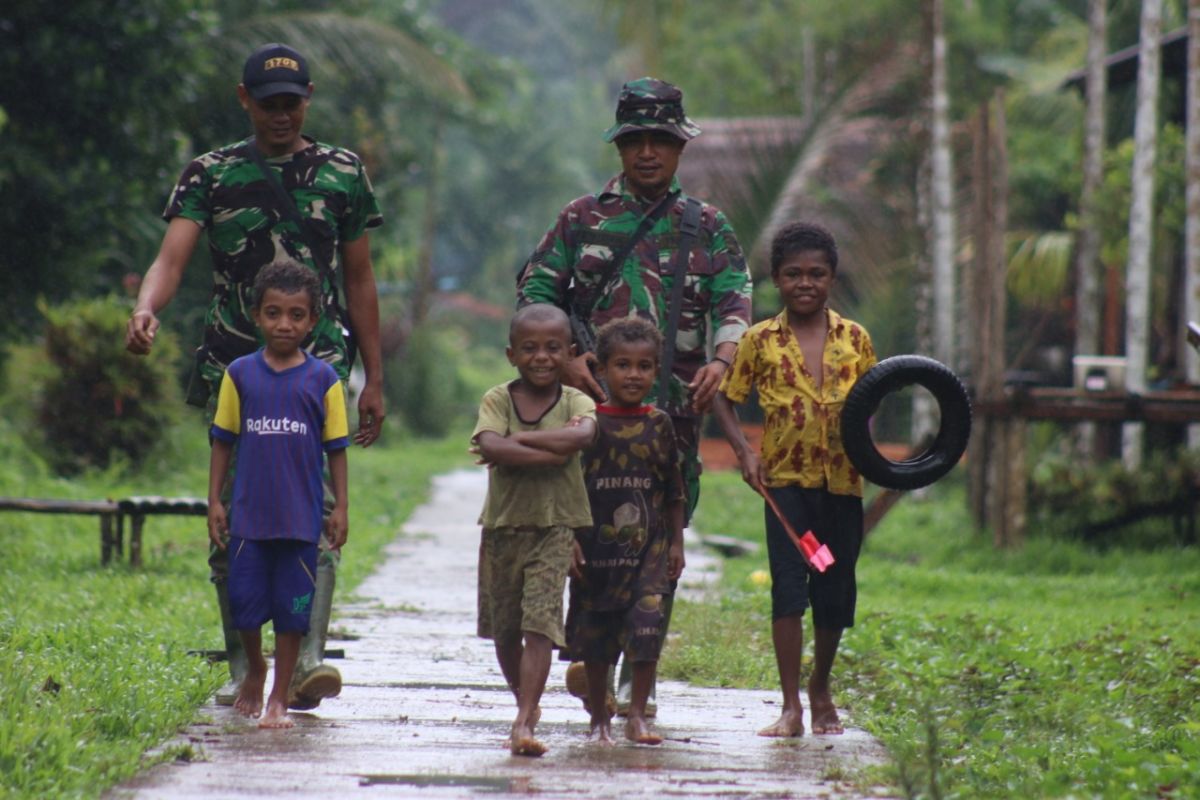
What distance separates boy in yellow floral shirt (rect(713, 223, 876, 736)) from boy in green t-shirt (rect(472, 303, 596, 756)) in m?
0.78

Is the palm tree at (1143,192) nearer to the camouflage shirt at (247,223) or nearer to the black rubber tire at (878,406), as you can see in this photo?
the black rubber tire at (878,406)

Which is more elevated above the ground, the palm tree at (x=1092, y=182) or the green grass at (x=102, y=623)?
the palm tree at (x=1092, y=182)

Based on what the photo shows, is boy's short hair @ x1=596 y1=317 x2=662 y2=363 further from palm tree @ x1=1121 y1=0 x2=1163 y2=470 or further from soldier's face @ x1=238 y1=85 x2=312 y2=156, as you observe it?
palm tree @ x1=1121 y1=0 x2=1163 y2=470

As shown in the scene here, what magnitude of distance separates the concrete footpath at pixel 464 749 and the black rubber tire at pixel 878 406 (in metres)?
0.92

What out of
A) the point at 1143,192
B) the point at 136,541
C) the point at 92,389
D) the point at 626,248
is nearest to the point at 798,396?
the point at 626,248

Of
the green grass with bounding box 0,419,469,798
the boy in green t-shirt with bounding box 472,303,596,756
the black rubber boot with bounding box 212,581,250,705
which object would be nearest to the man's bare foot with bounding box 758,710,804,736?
the boy in green t-shirt with bounding box 472,303,596,756

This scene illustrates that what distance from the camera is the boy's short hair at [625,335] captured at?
5824 millimetres

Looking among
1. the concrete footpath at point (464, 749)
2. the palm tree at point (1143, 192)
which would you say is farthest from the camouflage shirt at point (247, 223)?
the palm tree at point (1143, 192)

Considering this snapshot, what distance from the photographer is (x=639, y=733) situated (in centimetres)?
576

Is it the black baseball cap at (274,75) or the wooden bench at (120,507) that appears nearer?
the black baseball cap at (274,75)

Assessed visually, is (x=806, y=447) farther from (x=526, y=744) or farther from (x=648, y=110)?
(x=526, y=744)

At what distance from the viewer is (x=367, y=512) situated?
15656 millimetres

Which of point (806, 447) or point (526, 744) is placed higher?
point (806, 447)

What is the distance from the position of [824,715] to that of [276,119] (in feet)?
9.06
